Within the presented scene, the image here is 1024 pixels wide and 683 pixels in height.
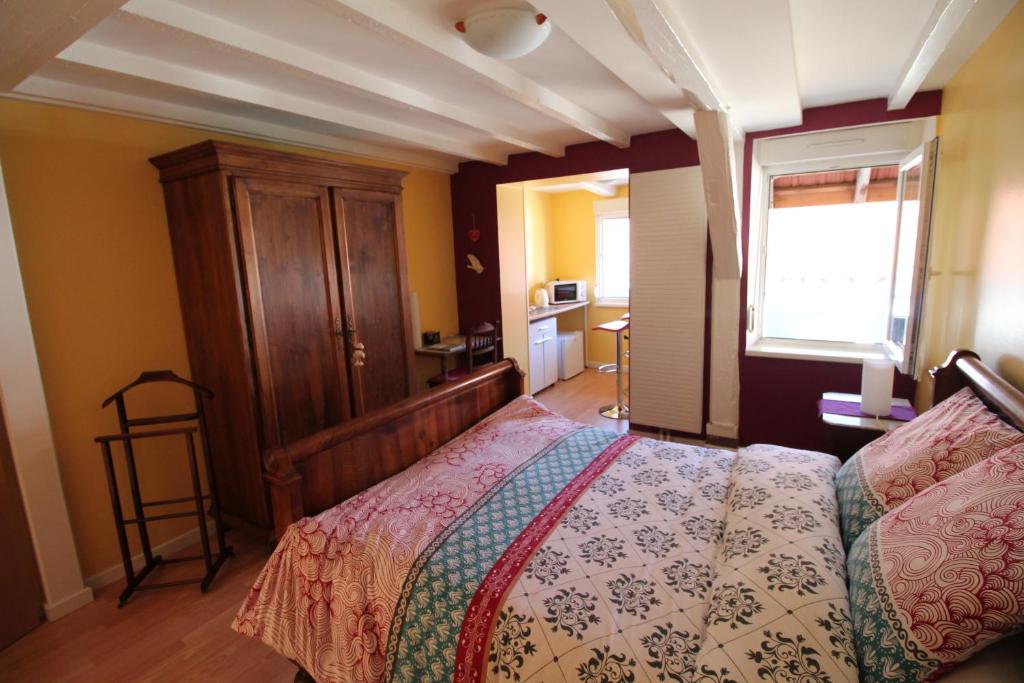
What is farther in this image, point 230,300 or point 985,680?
point 230,300

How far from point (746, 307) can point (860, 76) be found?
150cm

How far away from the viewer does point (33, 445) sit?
2107mm

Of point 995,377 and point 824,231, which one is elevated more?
point 824,231

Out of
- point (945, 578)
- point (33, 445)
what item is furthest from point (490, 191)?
point (945, 578)

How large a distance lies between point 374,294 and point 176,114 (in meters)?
1.34

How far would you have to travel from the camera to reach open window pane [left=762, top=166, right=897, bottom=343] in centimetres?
345

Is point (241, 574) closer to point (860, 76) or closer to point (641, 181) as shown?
point (641, 181)

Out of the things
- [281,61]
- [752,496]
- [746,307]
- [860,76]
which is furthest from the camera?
[746,307]

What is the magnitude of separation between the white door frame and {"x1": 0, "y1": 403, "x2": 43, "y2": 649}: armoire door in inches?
1.0

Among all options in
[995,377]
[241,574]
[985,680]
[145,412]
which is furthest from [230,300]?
[995,377]

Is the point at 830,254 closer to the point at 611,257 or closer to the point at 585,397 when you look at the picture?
the point at 585,397

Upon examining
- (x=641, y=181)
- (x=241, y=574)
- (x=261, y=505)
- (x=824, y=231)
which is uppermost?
(x=641, y=181)

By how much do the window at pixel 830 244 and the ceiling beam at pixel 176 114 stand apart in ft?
9.37

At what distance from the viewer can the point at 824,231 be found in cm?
360
